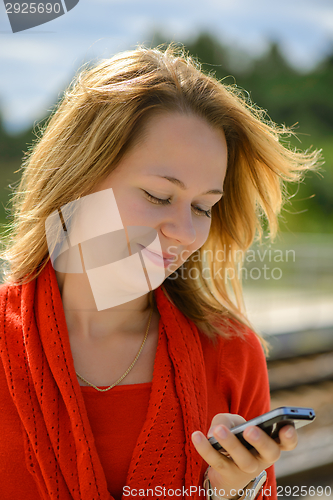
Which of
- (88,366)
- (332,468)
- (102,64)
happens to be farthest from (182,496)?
(332,468)

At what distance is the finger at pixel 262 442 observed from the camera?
2.95 feet

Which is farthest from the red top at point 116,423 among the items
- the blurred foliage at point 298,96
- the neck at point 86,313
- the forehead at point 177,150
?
the blurred foliage at point 298,96

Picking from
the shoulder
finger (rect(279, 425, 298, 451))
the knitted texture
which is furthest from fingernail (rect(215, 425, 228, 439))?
the shoulder

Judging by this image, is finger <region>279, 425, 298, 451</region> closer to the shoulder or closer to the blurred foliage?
the shoulder

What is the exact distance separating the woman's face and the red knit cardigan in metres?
0.34

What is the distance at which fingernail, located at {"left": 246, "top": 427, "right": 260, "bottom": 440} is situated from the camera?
90cm

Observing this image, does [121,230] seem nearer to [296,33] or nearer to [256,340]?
[256,340]

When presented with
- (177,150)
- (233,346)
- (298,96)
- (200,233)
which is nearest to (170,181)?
(177,150)

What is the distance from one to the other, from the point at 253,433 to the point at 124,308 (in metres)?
0.63

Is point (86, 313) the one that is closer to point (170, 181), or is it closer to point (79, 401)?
point (79, 401)

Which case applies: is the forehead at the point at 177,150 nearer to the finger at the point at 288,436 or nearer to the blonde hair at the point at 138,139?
the blonde hair at the point at 138,139

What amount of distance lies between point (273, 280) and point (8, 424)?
5240 millimetres

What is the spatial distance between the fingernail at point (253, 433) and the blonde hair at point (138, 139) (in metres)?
0.56

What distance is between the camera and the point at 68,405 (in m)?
1.17
